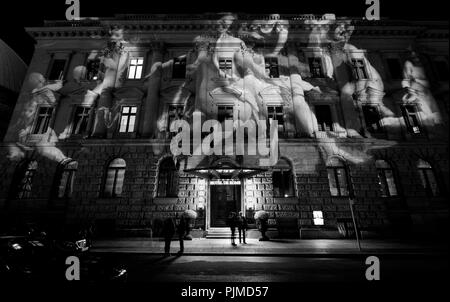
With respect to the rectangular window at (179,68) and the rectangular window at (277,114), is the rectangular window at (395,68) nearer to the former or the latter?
the rectangular window at (277,114)

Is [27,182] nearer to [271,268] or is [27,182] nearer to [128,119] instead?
[128,119]

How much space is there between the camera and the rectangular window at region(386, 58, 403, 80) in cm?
1877

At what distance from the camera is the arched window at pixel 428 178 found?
15719mm

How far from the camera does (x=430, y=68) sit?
1895cm

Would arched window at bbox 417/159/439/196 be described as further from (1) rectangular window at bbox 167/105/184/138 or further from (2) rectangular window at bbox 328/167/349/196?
(1) rectangular window at bbox 167/105/184/138

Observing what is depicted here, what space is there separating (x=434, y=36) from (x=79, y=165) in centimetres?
3353

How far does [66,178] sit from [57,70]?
1071cm

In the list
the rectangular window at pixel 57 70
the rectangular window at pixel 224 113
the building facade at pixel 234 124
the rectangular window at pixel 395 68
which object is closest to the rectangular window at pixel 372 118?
the building facade at pixel 234 124

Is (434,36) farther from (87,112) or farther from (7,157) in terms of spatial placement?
(7,157)

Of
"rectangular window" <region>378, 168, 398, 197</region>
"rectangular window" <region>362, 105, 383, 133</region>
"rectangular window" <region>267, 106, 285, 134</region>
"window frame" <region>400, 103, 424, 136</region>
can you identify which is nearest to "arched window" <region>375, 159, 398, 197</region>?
"rectangular window" <region>378, 168, 398, 197</region>

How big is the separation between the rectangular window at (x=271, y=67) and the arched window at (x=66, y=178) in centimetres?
1816

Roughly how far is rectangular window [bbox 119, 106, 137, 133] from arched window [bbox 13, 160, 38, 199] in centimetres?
742
